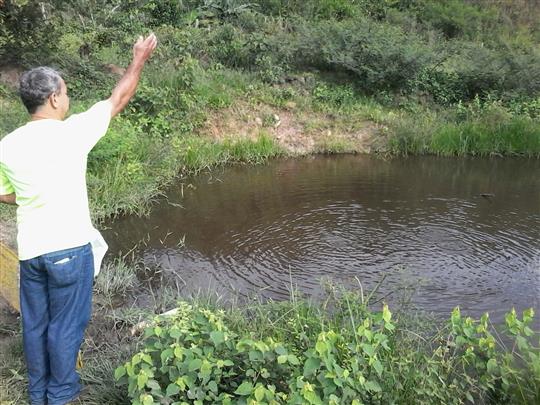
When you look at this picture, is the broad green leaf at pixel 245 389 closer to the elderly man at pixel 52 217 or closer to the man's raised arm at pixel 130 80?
the elderly man at pixel 52 217

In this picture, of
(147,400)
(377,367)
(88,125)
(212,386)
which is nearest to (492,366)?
(377,367)

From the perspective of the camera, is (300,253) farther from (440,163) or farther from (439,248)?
(440,163)

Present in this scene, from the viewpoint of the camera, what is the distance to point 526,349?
2.79 meters

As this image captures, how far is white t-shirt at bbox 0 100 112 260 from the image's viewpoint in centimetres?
249

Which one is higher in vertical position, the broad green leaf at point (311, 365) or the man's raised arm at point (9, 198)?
the man's raised arm at point (9, 198)

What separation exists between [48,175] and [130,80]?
2.12ft

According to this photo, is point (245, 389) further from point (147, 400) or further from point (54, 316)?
point (54, 316)

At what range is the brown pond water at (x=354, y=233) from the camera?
4941 mm

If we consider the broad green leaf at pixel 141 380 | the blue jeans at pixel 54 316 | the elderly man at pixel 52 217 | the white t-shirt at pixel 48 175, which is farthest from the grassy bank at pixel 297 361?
the white t-shirt at pixel 48 175

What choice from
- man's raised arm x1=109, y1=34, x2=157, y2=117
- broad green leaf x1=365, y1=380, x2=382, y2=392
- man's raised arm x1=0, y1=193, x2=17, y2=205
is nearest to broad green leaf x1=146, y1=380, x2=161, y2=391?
broad green leaf x1=365, y1=380, x2=382, y2=392

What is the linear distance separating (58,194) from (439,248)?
14.2 ft

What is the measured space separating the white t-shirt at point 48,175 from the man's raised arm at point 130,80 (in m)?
0.11

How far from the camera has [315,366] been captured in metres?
2.33

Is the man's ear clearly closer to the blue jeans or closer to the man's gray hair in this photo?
the man's gray hair
